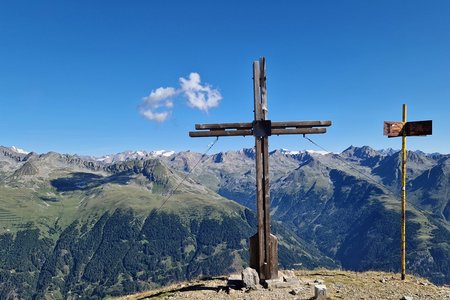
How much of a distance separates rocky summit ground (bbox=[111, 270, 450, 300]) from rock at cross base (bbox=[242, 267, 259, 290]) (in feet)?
1.39

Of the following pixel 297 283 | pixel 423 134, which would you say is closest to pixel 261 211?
pixel 297 283

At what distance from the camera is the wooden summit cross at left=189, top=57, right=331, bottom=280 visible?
22484mm

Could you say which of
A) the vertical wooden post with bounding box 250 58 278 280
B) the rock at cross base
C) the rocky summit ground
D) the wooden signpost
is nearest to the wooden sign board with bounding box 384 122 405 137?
the wooden signpost

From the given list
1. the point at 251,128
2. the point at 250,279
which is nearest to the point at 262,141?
the point at 251,128

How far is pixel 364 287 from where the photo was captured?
21.7m

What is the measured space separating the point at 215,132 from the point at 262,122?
2.90m

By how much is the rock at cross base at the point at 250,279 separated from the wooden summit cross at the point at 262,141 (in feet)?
1.24

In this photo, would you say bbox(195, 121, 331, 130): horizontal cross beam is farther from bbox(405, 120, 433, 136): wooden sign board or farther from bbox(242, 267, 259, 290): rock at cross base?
bbox(242, 267, 259, 290): rock at cross base

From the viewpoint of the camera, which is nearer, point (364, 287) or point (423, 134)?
point (364, 287)

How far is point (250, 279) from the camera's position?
22.1 metres

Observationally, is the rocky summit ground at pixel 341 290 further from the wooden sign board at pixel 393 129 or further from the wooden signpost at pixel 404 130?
the wooden sign board at pixel 393 129

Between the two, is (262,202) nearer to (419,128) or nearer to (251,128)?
(251,128)

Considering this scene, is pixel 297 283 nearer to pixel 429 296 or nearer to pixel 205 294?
pixel 205 294

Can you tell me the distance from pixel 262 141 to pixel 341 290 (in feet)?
30.9
